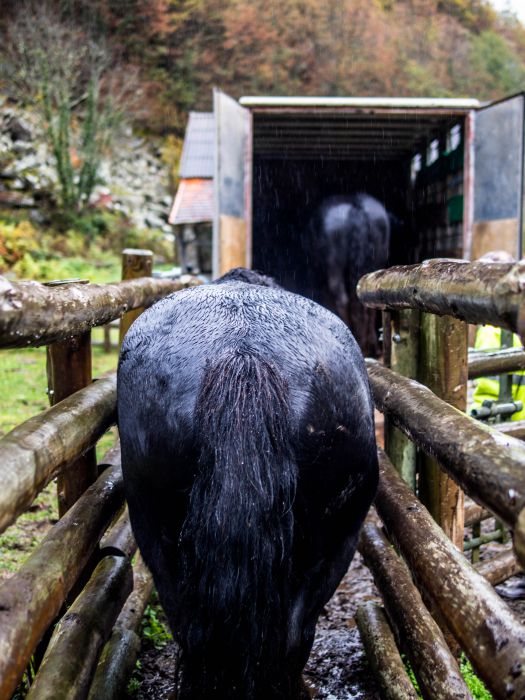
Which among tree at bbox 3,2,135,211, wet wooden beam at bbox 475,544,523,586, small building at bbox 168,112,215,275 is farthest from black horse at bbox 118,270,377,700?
tree at bbox 3,2,135,211

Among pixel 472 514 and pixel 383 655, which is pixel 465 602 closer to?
pixel 383 655

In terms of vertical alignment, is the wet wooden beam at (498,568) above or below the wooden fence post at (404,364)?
below

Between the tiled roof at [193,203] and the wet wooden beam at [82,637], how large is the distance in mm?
12829

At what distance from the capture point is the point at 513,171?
6.28 meters

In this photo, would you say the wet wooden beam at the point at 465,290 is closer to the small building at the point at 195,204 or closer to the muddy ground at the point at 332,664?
the muddy ground at the point at 332,664

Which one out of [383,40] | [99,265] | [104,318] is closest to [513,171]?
[104,318]

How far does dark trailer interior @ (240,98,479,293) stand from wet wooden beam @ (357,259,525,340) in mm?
4621

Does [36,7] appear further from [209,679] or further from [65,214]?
[209,679]

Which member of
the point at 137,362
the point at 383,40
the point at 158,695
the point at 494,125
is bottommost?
the point at 158,695

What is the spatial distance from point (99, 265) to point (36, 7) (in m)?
8.61

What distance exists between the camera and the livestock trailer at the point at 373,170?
615 cm

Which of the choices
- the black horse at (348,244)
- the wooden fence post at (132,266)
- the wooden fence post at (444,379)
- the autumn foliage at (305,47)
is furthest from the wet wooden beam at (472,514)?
the autumn foliage at (305,47)

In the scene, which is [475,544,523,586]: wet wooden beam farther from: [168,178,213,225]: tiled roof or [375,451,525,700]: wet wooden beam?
[168,178,213,225]: tiled roof

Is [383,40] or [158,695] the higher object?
[383,40]
